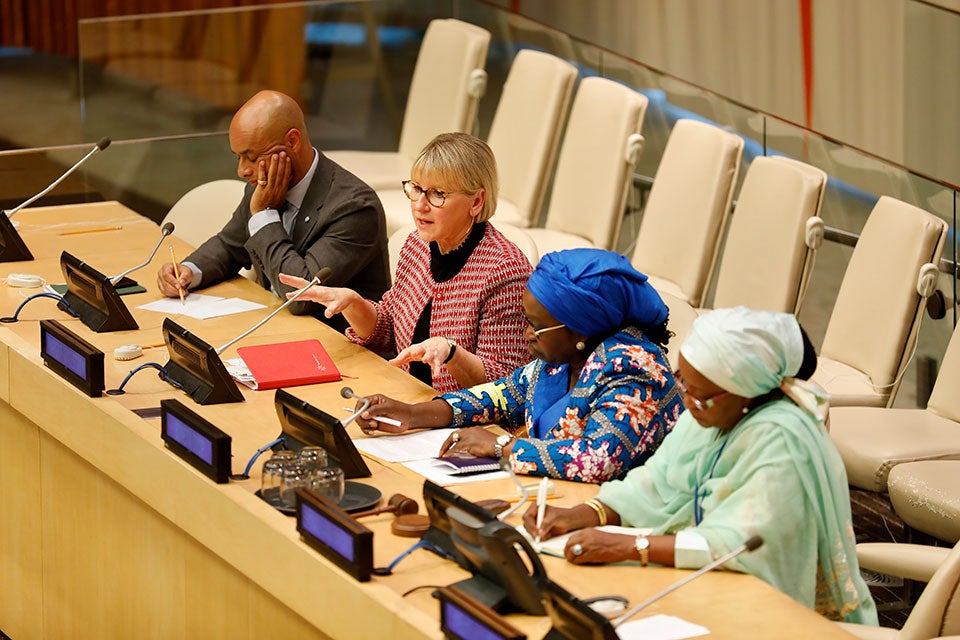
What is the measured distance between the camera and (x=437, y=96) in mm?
6250

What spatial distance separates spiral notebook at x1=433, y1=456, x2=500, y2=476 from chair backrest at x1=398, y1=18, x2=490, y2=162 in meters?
3.38

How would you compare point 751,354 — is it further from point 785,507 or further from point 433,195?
point 433,195

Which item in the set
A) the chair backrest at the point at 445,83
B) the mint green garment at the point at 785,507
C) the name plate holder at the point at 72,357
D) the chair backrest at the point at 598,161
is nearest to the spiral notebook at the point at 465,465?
the mint green garment at the point at 785,507

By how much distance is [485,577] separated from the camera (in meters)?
2.32

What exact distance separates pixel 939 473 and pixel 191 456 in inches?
75.8

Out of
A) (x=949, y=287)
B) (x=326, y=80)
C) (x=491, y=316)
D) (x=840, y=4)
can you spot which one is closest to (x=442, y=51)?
(x=326, y=80)

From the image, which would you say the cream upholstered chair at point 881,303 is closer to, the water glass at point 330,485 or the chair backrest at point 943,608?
the chair backrest at point 943,608

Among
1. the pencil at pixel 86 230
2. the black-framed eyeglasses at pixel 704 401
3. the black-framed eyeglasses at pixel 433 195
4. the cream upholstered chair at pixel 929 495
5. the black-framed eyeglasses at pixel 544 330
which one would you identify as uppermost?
the black-framed eyeglasses at pixel 433 195

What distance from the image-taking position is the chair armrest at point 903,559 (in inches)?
111

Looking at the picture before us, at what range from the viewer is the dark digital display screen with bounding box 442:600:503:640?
6.76 ft

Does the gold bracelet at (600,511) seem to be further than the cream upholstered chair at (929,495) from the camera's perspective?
No

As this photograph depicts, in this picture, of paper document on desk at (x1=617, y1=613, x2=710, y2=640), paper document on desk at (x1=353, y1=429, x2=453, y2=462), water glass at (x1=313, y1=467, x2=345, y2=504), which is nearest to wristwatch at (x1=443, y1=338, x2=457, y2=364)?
paper document on desk at (x1=353, y1=429, x2=453, y2=462)

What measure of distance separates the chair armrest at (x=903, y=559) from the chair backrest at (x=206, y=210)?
8.39ft

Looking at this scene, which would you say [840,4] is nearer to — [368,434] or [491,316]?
[491,316]
